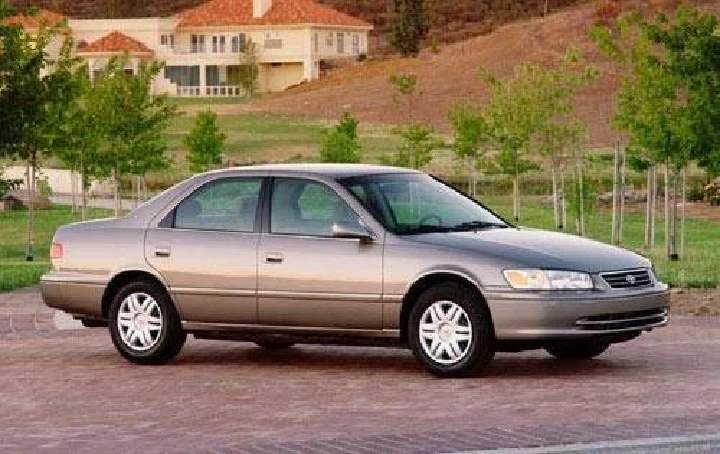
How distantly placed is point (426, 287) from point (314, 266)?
0.86m

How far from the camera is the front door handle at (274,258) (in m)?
14.8

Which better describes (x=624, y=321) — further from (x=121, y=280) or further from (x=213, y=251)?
(x=121, y=280)

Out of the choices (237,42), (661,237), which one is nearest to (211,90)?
(237,42)

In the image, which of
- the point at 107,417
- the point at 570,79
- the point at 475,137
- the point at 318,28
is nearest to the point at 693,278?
the point at 107,417

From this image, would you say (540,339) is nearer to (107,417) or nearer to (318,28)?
(107,417)

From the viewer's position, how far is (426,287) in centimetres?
1430

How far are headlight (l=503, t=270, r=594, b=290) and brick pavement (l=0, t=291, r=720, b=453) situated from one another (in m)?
0.63

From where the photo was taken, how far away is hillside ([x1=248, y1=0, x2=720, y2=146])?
106m

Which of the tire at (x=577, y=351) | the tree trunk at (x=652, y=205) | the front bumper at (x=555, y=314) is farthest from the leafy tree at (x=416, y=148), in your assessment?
the front bumper at (x=555, y=314)

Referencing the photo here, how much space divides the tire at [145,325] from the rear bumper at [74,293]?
0.77 ft

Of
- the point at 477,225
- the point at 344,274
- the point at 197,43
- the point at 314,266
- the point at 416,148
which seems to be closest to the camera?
the point at 344,274

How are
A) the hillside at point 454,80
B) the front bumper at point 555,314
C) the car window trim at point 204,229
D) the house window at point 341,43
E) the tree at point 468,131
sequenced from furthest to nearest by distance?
1. the house window at point 341,43
2. the hillside at point 454,80
3. the tree at point 468,131
4. the car window trim at point 204,229
5. the front bumper at point 555,314

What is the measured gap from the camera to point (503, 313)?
13977 mm

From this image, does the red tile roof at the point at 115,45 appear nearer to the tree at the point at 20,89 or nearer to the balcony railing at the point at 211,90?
the balcony railing at the point at 211,90
